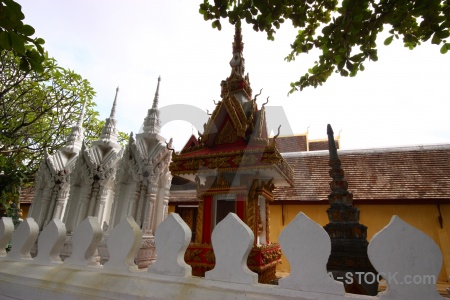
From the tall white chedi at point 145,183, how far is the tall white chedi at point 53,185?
307cm

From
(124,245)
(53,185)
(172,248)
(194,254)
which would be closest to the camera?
(172,248)

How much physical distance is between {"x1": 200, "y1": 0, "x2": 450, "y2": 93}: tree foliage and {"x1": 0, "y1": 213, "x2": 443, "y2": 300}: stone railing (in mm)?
1751

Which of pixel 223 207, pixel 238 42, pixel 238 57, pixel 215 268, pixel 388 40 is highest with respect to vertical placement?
pixel 238 42

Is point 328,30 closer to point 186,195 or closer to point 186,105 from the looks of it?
point 186,105

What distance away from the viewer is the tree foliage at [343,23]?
84.8 inches

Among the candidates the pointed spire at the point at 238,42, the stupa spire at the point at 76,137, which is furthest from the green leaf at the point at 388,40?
the stupa spire at the point at 76,137

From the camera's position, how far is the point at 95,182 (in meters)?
7.37

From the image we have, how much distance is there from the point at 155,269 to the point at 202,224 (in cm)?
300

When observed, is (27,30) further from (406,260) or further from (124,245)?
(406,260)

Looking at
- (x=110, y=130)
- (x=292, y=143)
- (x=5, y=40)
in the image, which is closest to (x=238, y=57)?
(x=110, y=130)

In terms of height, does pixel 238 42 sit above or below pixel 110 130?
above

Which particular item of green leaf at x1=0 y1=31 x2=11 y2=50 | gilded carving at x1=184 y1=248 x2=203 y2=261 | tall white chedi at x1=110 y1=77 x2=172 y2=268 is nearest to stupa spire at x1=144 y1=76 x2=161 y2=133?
tall white chedi at x1=110 y1=77 x2=172 y2=268

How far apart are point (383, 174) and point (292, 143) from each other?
1069 centimetres

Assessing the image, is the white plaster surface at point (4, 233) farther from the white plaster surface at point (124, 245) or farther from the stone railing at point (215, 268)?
the white plaster surface at point (124, 245)
